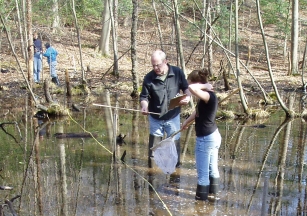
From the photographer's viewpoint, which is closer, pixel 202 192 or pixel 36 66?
pixel 202 192

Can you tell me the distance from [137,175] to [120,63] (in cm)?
1842

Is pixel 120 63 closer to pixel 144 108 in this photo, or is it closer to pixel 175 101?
pixel 144 108

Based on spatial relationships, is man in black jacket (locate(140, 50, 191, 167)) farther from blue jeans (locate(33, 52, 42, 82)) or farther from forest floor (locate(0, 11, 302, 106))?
blue jeans (locate(33, 52, 42, 82))

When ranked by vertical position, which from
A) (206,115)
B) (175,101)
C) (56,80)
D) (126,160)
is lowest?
(126,160)

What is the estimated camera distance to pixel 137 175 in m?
6.40

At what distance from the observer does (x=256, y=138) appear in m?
9.19

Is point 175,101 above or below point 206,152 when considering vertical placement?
above

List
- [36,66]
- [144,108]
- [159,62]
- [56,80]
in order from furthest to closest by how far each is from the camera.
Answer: [56,80] → [36,66] → [144,108] → [159,62]

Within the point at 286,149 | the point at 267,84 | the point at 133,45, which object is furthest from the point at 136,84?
the point at 286,149

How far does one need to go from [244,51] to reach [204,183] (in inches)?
1092

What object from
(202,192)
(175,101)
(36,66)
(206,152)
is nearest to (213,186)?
(202,192)

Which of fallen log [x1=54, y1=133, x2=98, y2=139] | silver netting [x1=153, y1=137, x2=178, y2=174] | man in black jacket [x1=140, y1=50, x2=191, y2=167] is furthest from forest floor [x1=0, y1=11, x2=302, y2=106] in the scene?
silver netting [x1=153, y1=137, x2=178, y2=174]

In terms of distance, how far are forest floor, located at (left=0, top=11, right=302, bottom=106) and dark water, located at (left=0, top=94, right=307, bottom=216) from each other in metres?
4.98

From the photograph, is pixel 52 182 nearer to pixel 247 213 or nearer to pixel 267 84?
A: pixel 247 213
